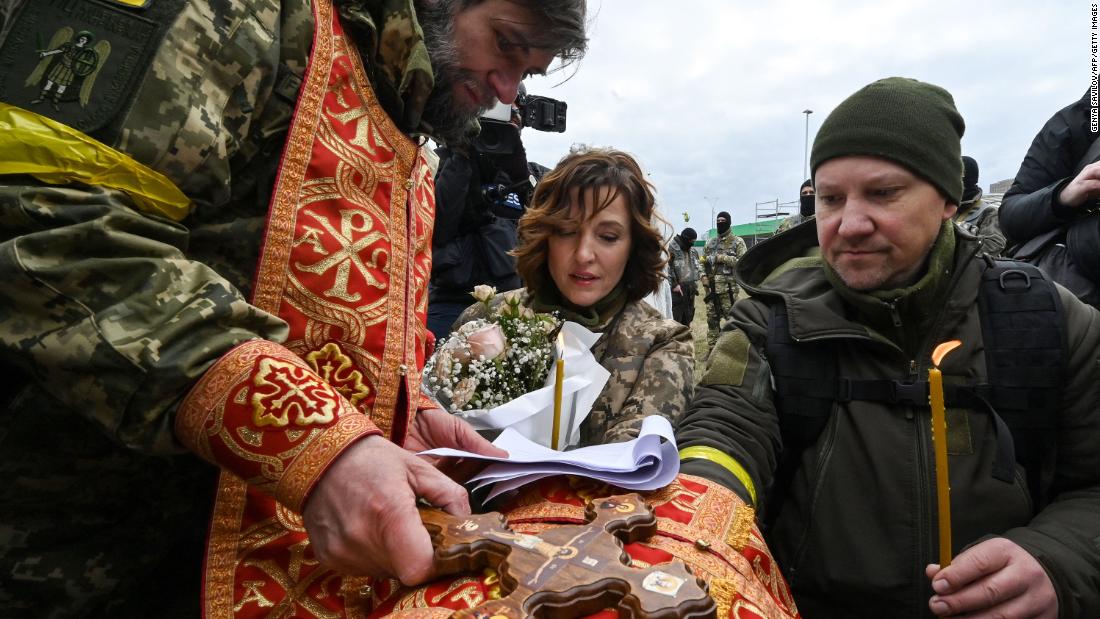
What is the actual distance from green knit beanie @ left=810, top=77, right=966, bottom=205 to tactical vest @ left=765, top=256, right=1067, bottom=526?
34 cm

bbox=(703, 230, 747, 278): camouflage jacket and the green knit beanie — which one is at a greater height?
bbox=(703, 230, 747, 278): camouflage jacket

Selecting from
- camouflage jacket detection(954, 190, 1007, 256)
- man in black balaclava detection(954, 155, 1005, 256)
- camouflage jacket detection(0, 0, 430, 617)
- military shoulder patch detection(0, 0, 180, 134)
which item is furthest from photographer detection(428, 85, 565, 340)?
camouflage jacket detection(954, 190, 1007, 256)

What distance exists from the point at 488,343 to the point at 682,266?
1256 centimetres

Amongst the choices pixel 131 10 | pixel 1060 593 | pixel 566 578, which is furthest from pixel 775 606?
pixel 131 10

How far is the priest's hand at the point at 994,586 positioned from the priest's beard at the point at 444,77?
5.29 feet

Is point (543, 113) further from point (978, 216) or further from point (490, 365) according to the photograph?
point (978, 216)

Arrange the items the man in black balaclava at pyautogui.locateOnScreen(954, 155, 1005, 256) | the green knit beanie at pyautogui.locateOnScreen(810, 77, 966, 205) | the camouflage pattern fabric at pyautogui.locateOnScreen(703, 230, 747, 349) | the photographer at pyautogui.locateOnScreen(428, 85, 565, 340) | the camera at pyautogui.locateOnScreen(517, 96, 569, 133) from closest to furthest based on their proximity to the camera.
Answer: the green knit beanie at pyautogui.locateOnScreen(810, 77, 966, 205)
the photographer at pyautogui.locateOnScreen(428, 85, 565, 340)
the camera at pyautogui.locateOnScreen(517, 96, 569, 133)
the man in black balaclava at pyautogui.locateOnScreen(954, 155, 1005, 256)
the camouflage pattern fabric at pyautogui.locateOnScreen(703, 230, 747, 349)

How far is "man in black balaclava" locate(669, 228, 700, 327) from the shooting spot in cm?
1380

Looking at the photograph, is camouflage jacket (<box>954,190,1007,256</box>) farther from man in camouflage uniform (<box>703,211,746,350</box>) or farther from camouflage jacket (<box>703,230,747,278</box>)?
camouflage jacket (<box>703,230,747,278</box>)

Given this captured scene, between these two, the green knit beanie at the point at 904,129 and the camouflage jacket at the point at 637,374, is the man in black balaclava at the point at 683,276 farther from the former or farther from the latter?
the green knit beanie at the point at 904,129

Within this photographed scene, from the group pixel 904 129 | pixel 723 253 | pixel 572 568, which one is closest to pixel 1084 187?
pixel 904 129

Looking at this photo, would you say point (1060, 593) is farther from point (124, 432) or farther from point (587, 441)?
point (124, 432)

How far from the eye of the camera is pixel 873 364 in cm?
187

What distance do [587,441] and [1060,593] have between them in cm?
156
